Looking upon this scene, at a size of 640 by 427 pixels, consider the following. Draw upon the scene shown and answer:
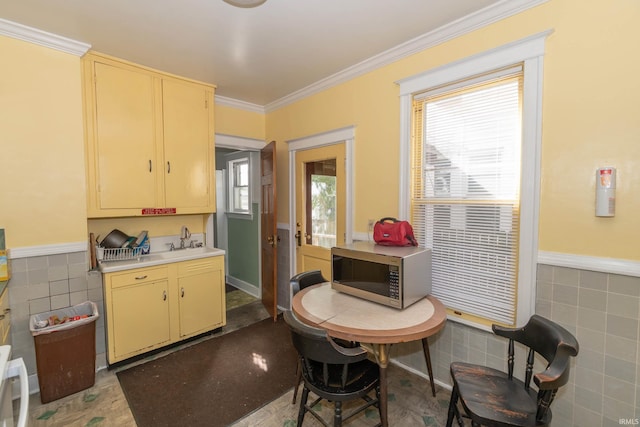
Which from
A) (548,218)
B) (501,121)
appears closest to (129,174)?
(501,121)

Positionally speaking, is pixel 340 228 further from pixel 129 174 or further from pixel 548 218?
pixel 129 174

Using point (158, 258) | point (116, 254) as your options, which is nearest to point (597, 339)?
point (158, 258)

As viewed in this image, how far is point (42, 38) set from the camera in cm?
219

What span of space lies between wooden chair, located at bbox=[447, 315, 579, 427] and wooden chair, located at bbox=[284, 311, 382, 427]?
1.59ft

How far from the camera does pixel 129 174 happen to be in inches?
106

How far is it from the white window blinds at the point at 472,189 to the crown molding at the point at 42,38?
2759mm

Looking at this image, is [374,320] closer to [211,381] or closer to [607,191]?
[607,191]

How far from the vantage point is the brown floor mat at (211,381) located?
203 centimetres

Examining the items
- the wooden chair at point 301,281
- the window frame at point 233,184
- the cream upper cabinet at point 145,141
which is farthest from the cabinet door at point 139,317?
the window frame at point 233,184

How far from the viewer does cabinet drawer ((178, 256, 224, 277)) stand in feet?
9.43

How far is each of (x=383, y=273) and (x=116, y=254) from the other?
8.12 ft

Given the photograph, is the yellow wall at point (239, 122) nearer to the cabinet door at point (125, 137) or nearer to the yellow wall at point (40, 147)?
the cabinet door at point (125, 137)

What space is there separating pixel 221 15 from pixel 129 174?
164cm

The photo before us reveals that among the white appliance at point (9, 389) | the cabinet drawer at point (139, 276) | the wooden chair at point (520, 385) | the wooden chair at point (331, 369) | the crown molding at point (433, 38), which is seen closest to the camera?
the white appliance at point (9, 389)
